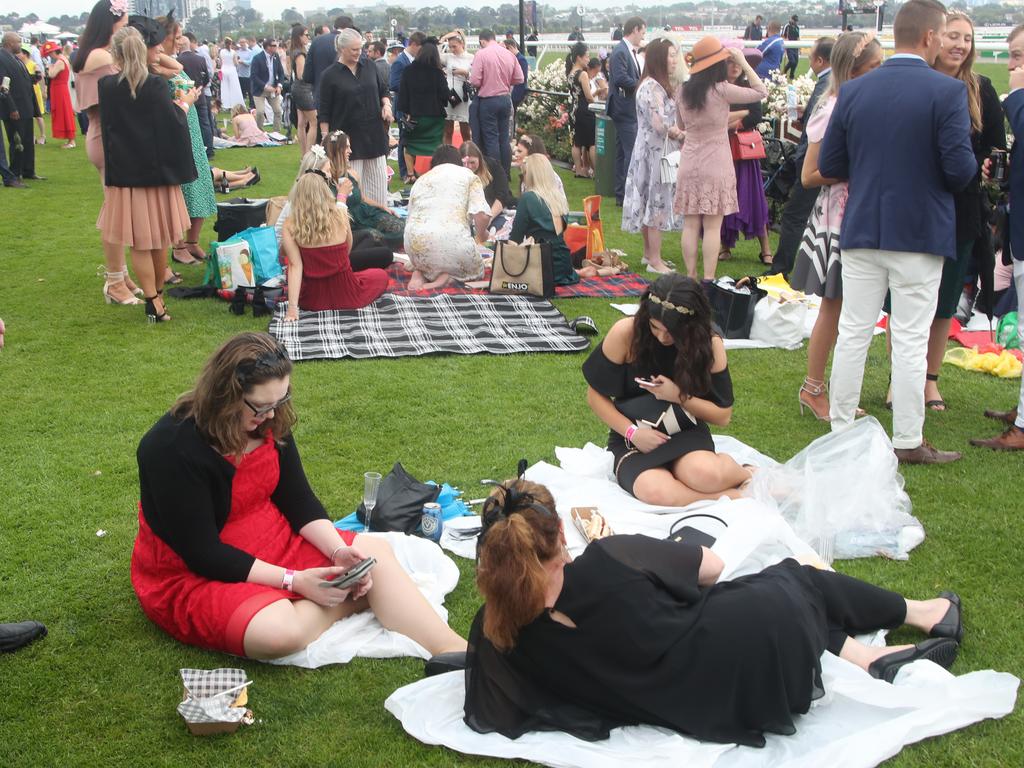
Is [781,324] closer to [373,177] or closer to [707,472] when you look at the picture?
[707,472]

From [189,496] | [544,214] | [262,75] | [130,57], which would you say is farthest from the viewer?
[262,75]

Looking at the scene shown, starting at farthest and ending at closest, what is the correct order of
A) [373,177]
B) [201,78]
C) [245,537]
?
[201,78], [373,177], [245,537]

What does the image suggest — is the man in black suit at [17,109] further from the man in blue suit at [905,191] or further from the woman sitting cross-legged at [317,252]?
the man in blue suit at [905,191]

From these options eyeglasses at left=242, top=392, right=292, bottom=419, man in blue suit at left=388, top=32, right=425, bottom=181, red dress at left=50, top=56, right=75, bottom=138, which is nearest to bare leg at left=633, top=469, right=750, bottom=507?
eyeglasses at left=242, top=392, right=292, bottom=419

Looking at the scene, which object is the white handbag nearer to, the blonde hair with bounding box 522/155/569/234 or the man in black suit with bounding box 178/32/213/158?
the blonde hair with bounding box 522/155/569/234

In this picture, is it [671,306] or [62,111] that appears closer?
[671,306]

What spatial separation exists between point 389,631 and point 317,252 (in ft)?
13.9

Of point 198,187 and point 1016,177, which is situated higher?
point 1016,177

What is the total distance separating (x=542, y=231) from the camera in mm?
8242

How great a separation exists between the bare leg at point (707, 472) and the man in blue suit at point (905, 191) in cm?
102

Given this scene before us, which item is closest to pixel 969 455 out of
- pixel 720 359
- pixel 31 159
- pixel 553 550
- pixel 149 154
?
pixel 720 359

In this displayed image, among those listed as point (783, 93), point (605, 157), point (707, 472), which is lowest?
point (707, 472)

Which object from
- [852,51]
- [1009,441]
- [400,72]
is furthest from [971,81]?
[400,72]

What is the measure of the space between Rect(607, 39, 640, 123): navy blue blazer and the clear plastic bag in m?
7.20
